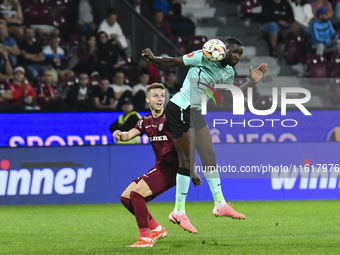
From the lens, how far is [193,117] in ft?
20.2

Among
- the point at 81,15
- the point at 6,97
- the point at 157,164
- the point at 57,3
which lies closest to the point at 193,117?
the point at 157,164

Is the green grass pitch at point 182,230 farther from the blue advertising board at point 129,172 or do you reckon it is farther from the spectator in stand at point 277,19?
the spectator in stand at point 277,19

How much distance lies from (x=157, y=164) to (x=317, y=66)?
917 centimetres

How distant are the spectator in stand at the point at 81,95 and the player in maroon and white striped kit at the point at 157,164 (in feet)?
19.4

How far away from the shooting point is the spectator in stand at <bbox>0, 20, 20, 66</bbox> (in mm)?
13004

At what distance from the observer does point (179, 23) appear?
15.3m

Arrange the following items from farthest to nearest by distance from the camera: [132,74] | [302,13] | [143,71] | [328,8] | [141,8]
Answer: [328,8] < [302,13] < [141,8] < [132,74] < [143,71]

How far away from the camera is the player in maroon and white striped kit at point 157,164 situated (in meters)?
6.01

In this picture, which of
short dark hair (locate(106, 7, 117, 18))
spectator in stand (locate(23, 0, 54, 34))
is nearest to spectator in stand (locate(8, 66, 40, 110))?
spectator in stand (locate(23, 0, 54, 34))

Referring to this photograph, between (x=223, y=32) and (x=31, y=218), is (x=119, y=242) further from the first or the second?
(x=223, y=32)

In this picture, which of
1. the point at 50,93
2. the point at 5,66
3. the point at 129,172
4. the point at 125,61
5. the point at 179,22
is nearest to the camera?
the point at 129,172

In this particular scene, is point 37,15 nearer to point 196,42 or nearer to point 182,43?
point 182,43

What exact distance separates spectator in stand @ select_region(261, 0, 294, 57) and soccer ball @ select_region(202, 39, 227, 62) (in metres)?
9.66

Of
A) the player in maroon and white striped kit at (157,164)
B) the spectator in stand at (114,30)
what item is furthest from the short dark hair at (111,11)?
the player in maroon and white striped kit at (157,164)
